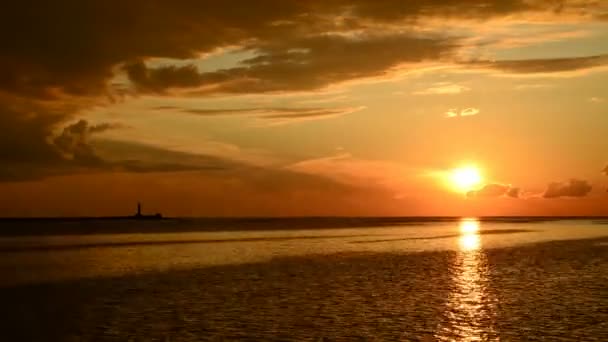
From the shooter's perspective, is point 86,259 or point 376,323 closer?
point 376,323

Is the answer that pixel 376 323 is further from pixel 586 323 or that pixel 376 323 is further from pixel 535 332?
pixel 586 323

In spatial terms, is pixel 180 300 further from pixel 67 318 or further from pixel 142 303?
pixel 67 318

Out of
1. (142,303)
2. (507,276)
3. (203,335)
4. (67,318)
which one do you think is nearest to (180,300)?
(142,303)

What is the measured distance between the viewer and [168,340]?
78.4 ft

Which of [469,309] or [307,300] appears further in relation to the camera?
[307,300]

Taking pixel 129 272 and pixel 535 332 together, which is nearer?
pixel 535 332

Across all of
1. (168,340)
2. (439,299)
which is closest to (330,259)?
(439,299)

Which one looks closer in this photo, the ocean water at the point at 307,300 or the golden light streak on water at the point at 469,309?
the golden light streak on water at the point at 469,309

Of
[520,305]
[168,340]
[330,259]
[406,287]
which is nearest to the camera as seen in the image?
[168,340]

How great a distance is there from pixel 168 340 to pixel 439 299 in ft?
48.8

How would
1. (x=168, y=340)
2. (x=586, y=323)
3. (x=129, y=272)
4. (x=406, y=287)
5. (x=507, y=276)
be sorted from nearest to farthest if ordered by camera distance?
(x=168, y=340)
(x=586, y=323)
(x=406, y=287)
(x=507, y=276)
(x=129, y=272)

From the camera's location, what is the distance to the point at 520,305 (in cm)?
3128

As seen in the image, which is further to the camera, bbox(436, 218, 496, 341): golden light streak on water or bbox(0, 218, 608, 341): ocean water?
bbox(0, 218, 608, 341): ocean water

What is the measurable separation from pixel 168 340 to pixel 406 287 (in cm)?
1843
